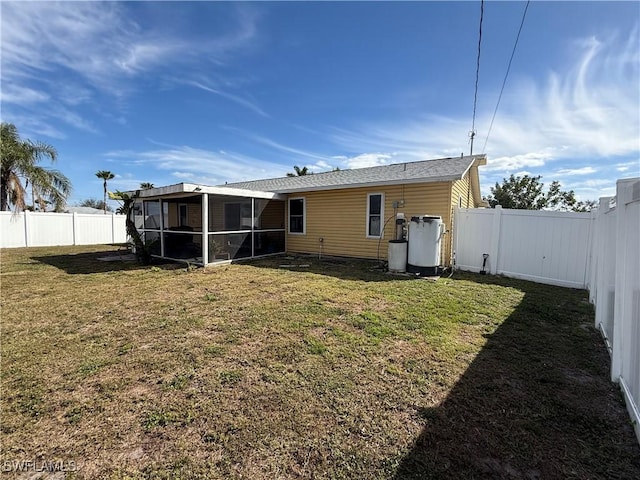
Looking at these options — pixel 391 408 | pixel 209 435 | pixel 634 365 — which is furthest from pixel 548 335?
pixel 209 435

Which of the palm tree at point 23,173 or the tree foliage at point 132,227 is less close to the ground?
the palm tree at point 23,173

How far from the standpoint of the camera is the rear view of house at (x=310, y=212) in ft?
26.8

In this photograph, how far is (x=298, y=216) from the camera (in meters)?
10.9

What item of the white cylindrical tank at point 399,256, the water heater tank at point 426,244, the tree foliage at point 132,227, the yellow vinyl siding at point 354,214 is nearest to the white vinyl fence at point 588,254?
the yellow vinyl siding at point 354,214

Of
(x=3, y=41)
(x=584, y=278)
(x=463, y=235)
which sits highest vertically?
(x=3, y=41)

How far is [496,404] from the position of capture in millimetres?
2303

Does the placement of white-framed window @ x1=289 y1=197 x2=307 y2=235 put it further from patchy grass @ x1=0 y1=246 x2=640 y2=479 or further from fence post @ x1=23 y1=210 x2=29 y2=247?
fence post @ x1=23 y1=210 x2=29 y2=247

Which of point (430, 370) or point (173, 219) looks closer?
point (430, 370)

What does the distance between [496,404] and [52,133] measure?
21585 mm

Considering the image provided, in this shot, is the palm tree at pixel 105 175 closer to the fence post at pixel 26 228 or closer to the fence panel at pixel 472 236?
the fence post at pixel 26 228

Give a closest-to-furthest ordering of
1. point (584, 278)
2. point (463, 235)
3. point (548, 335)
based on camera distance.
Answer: point (548, 335) → point (584, 278) → point (463, 235)

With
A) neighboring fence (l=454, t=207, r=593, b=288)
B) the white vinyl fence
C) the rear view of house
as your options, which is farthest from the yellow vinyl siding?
the white vinyl fence

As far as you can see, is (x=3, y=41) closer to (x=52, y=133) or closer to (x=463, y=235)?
(x=52, y=133)

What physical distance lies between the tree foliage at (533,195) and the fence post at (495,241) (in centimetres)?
1874
